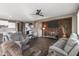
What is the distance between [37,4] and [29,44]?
0.73 metres

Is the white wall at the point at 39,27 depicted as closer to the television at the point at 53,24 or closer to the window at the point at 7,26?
the television at the point at 53,24

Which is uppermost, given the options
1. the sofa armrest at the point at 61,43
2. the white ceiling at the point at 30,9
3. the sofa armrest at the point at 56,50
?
the white ceiling at the point at 30,9

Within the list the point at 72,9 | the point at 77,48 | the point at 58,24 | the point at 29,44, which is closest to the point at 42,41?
the point at 29,44

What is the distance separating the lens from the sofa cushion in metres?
2.20

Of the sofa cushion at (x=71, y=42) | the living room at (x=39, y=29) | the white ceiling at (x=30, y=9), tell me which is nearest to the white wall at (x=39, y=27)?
the living room at (x=39, y=29)

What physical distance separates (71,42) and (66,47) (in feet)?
0.40

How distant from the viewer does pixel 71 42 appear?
222cm

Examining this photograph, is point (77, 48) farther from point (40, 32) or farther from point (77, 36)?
point (40, 32)

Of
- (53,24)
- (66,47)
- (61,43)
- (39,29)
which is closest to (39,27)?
(39,29)

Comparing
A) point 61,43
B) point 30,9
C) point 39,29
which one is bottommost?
point 61,43

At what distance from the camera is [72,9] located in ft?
7.30

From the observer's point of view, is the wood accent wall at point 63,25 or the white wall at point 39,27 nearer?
the wood accent wall at point 63,25

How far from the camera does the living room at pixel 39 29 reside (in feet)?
7.36

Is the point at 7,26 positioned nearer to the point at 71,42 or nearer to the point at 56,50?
the point at 56,50
